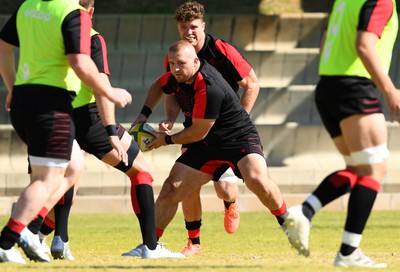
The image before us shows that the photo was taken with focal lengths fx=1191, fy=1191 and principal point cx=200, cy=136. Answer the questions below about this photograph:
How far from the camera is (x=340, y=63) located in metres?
7.69

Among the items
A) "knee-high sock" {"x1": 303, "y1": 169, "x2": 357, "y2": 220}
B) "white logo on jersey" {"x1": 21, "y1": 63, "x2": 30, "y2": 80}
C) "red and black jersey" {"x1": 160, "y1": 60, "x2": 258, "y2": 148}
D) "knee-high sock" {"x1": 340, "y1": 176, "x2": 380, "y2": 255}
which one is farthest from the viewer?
"red and black jersey" {"x1": 160, "y1": 60, "x2": 258, "y2": 148}

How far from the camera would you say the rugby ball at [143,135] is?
10102mm

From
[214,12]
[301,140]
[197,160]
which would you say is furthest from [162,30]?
Answer: [197,160]

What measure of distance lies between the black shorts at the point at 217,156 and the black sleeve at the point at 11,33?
2186 mm

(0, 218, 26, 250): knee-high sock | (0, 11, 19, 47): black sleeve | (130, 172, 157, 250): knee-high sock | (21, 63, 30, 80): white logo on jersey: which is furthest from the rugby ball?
(0, 218, 26, 250): knee-high sock

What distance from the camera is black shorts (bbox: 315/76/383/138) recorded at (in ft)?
24.8

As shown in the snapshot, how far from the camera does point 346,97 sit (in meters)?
7.60

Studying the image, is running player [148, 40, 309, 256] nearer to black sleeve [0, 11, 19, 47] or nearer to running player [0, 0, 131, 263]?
black sleeve [0, 11, 19, 47]

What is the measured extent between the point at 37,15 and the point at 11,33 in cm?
52

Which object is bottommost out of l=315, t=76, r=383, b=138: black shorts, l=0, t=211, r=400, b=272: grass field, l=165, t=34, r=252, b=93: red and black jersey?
l=0, t=211, r=400, b=272: grass field

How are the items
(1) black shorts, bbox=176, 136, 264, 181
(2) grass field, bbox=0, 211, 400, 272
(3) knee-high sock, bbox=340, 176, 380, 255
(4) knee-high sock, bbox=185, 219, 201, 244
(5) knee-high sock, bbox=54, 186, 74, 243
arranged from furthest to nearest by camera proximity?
1. (4) knee-high sock, bbox=185, 219, 201, 244
2. (1) black shorts, bbox=176, 136, 264, 181
3. (5) knee-high sock, bbox=54, 186, 74, 243
4. (2) grass field, bbox=0, 211, 400, 272
5. (3) knee-high sock, bbox=340, 176, 380, 255

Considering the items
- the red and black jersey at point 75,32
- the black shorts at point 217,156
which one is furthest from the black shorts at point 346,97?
the black shorts at point 217,156

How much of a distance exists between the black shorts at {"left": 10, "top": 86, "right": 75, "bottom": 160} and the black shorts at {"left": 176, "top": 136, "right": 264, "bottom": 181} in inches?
84.4

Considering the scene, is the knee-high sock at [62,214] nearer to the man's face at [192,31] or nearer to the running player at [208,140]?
the running player at [208,140]
